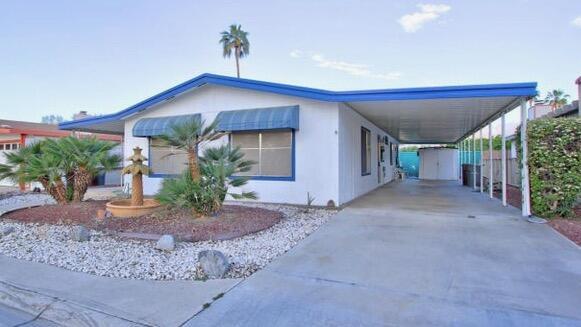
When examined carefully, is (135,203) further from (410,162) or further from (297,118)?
(410,162)

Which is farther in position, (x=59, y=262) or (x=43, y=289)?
(x=59, y=262)

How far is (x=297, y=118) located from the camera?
29.9ft

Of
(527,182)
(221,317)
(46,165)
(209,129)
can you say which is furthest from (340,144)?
(46,165)

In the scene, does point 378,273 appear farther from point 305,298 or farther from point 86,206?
point 86,206

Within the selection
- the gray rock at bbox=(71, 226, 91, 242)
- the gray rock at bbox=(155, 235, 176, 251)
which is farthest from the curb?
the gray rock at bbox=(71, 226, 91, 242)

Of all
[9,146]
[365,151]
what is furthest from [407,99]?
[9,146]

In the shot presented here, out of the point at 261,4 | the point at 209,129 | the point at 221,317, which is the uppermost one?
the point at 261,4

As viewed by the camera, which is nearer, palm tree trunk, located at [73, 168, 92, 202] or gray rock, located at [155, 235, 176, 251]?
gray rock, located at [155, 235, 176, 251]

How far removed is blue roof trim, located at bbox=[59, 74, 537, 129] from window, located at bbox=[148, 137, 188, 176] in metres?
1.54

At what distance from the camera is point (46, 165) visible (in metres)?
7.89

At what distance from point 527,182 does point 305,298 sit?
6545 millimetres

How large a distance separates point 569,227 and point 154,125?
11.4m

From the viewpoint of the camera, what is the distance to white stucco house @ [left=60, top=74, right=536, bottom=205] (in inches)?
331

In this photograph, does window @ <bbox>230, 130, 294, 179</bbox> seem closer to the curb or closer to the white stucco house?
the white stucco house
